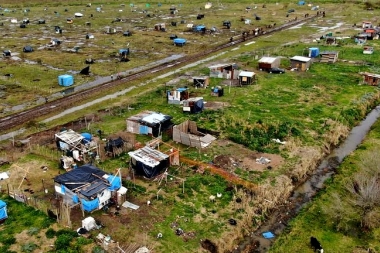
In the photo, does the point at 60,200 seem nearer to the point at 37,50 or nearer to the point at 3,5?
the point at 37,50

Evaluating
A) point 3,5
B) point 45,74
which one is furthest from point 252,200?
point 3,5

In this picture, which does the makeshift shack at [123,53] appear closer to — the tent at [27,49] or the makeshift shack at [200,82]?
the tent at [27,49]

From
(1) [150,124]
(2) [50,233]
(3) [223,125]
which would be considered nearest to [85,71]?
(1) [150,124]

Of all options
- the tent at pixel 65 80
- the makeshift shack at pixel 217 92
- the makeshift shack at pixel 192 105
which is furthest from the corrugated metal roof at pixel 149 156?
the tent at pixel 65 80

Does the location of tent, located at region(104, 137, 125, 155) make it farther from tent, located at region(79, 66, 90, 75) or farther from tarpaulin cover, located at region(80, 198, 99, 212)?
tent, located at region(79, 66, 90, 75)

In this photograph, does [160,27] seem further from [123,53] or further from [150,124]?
[150,124]
